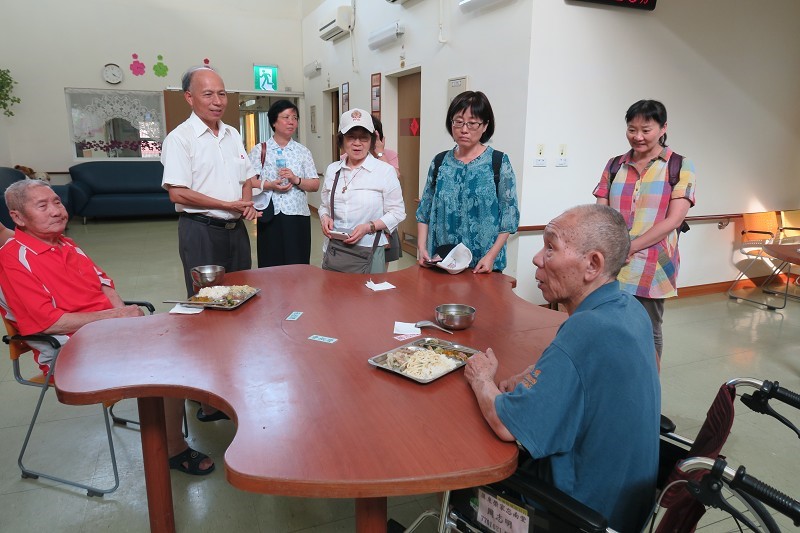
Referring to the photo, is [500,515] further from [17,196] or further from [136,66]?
[136,66]

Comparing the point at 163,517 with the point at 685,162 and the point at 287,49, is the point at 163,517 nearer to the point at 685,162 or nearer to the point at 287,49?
the point at 685,162

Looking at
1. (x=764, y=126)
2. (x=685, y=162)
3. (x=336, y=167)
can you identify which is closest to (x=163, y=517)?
(x=336, y=167)

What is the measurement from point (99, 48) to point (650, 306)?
955cm

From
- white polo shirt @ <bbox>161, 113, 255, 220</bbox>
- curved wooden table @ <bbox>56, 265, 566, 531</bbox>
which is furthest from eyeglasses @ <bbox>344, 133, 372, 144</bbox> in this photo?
curved wooden table @ <bbox>56, 265, 566, 531</bbox>

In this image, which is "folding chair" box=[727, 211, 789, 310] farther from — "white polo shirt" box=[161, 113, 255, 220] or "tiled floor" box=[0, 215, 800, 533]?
"white polo shirt" box=[161, 113, 255, 220]

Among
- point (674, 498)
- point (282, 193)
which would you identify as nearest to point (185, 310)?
point (282, 193)

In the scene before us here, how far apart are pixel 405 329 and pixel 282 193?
1.85 m

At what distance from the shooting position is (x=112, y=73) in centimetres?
872

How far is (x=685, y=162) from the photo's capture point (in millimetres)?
2475

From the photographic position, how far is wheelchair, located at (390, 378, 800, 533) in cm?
90

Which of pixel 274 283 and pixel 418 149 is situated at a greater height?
pixel 418 149

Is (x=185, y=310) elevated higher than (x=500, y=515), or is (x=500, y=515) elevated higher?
(x=185, y=310)

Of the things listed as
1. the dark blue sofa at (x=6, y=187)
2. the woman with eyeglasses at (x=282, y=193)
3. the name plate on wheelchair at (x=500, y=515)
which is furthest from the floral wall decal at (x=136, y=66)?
the name plate on wheelchair at (x=500, y=515)

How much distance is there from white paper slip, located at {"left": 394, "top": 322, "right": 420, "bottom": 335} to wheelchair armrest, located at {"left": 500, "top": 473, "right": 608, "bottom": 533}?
679 millimetres
